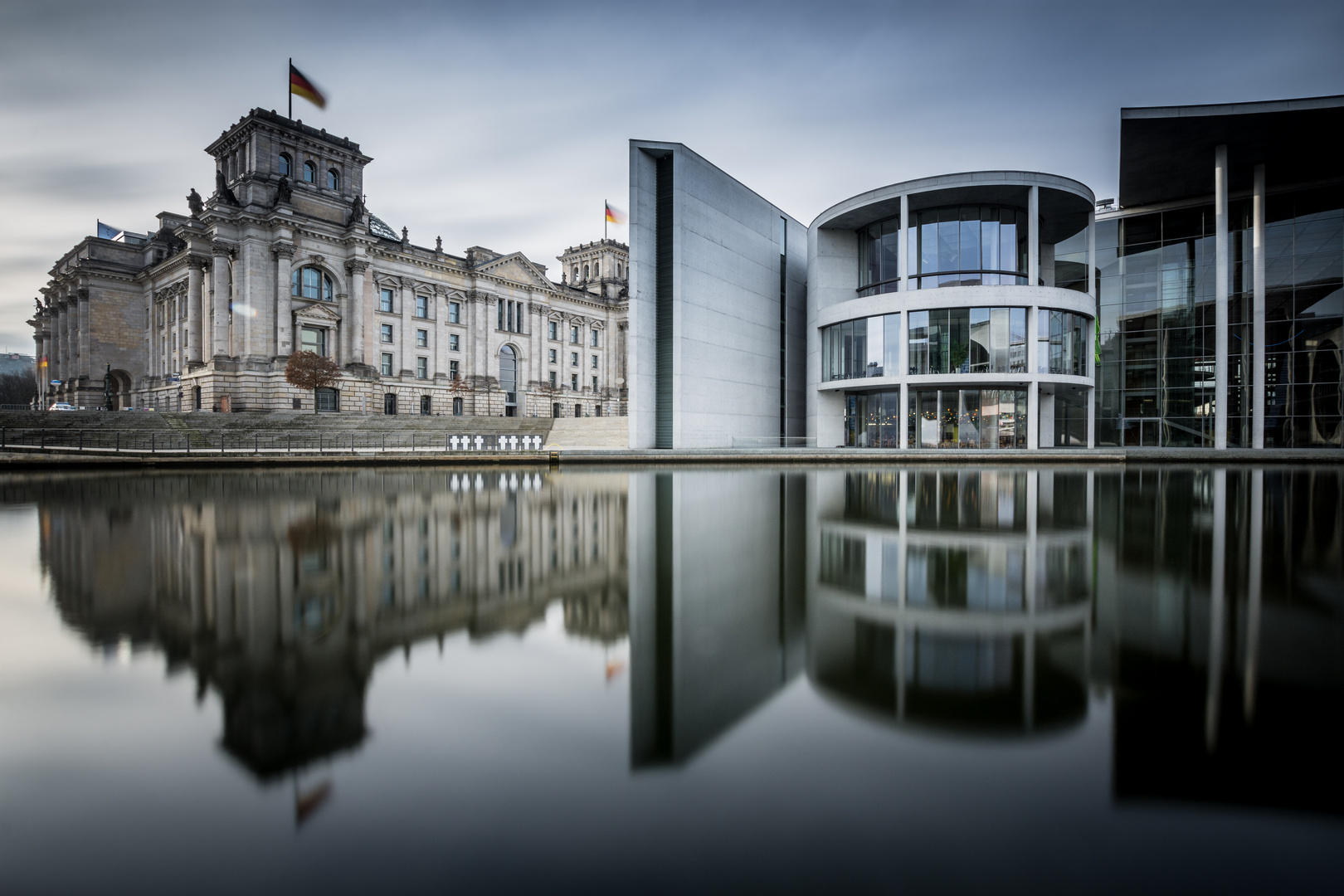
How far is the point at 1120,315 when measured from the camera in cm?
3916

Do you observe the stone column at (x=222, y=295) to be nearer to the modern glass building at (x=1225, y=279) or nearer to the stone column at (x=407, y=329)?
the stone column at (x=407, y=329)

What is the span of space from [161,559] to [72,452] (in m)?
26.4

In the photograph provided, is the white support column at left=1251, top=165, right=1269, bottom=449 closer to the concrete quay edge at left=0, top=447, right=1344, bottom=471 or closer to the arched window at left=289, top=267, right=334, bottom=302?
the concrete quay edge at left=0, top=447, right=1344, bottom=471

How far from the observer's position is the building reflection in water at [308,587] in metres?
3.02

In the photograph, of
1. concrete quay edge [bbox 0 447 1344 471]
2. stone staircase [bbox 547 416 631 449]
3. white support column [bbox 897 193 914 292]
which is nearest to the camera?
concrete quay edge [bbox 0 447 1344 471]

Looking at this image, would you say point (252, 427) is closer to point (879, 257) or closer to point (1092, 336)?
point (879, 257)

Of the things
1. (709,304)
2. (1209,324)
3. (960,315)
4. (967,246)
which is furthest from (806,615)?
(1209,324)

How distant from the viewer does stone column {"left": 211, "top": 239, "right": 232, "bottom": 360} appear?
53.8 metres

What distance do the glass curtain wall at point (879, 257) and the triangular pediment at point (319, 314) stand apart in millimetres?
44924

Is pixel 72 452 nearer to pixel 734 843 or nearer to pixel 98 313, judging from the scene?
pixel 734 843

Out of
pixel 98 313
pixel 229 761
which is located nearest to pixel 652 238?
pixel 229 761

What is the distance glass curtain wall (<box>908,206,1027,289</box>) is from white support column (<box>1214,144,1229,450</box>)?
341 inches

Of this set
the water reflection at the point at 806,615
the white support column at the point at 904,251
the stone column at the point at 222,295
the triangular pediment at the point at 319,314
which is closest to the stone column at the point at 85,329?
the stone column at the point at 222,295

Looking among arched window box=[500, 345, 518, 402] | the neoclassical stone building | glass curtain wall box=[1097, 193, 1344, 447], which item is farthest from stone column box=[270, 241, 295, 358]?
glass curtain wall box=[1097, 193, 1344, 447]
